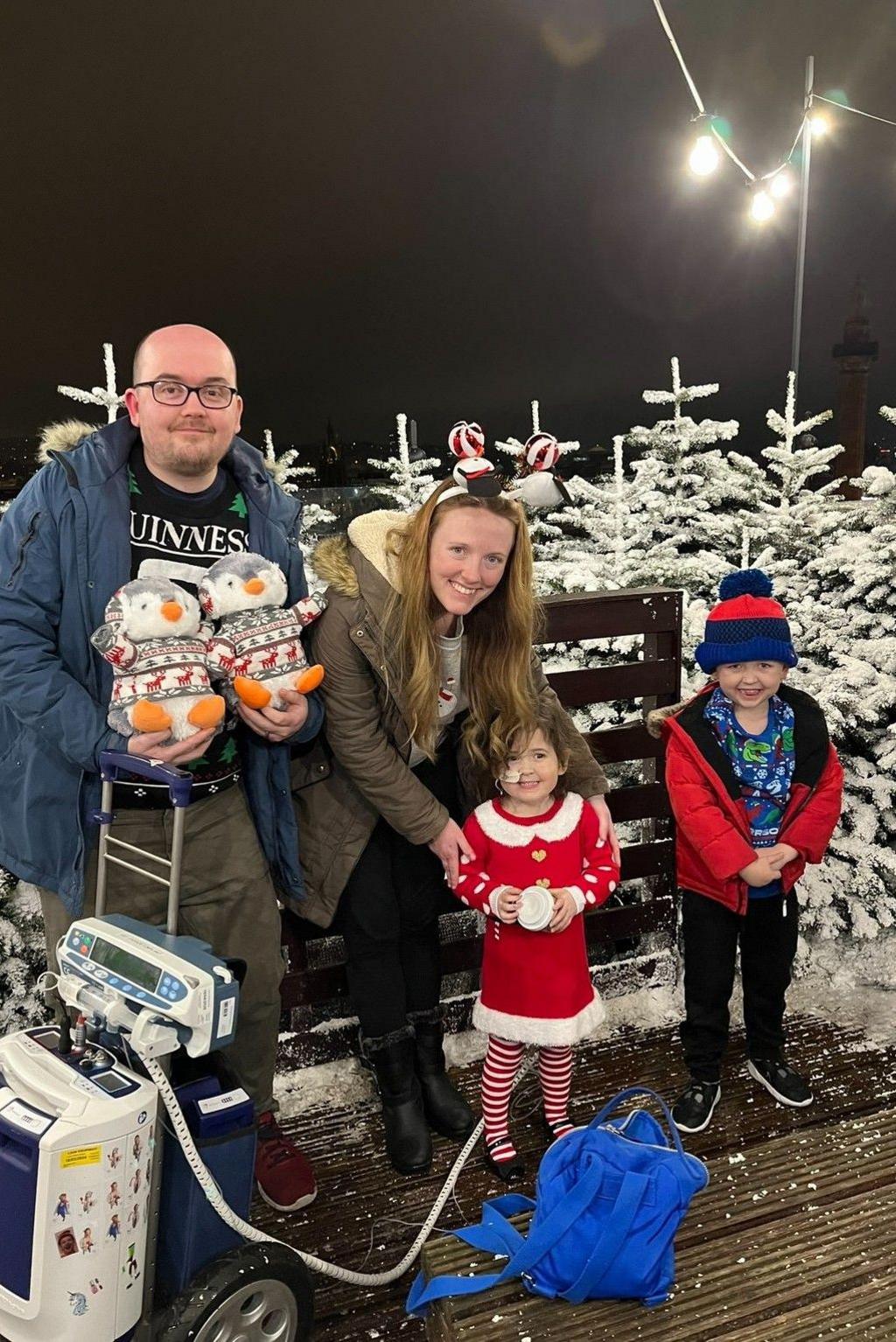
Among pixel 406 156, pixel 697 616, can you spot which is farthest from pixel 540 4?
pixel 697 616

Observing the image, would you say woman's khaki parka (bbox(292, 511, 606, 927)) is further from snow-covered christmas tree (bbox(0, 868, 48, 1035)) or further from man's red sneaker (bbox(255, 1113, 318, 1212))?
snow-covered christmas tree (bbox(0, 868, 48, 1035))

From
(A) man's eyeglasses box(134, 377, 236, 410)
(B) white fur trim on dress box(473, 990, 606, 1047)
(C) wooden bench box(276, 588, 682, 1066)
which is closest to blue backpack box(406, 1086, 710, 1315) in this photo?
(B) white fur trim on dress box(473, 990, 606, 1047)

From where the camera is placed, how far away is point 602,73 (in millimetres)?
14406

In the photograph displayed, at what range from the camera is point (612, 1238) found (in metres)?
1.86

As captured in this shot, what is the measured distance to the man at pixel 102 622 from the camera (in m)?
1.98

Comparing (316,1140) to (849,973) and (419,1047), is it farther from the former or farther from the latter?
(849,973)

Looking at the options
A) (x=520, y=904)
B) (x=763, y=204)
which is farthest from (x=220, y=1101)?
(x=763, y=204)

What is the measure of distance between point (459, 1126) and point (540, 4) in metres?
14.9

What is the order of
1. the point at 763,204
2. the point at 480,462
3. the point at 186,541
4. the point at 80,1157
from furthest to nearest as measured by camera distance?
1. the point at 763,204
2. the point at 480,462
3. the point at 186,541
4. the point at 80,1157

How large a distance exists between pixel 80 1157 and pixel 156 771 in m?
0.68

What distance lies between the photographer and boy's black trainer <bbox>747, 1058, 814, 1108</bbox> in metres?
2.79

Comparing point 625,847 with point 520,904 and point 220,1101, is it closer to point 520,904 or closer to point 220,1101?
point 520,904

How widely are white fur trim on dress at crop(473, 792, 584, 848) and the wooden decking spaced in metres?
0.92

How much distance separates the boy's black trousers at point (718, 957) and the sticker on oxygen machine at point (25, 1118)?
6.37 ft
